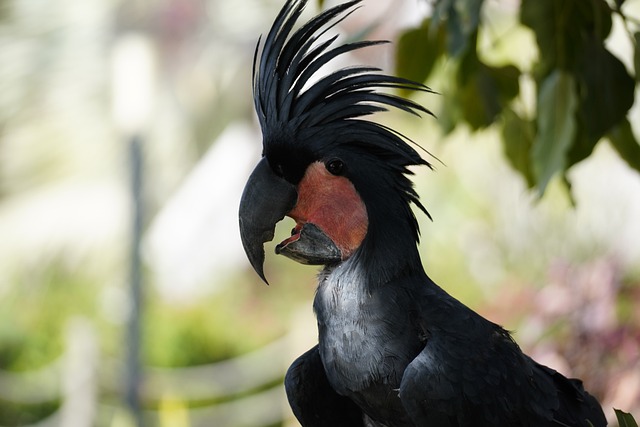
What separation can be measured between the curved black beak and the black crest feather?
0.05 metres

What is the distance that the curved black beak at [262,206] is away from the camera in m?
1.13

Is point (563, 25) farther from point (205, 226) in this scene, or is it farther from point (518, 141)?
point (205, 226)

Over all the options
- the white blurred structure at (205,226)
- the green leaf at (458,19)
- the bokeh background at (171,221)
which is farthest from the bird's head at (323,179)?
the white blurred structure at (205,226)

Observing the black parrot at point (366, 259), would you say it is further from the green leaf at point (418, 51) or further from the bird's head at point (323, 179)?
the green leaf at point (418, 51)

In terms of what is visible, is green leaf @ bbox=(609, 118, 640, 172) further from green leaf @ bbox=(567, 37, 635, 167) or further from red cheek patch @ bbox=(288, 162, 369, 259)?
red cheek patch @ bbox=(288, 162, 369, 259)

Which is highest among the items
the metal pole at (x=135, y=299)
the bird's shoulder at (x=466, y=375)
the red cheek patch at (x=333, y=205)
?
the red cheek patch at (x=333, y=205)

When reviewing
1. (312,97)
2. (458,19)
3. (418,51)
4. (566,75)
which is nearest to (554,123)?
(566,75)

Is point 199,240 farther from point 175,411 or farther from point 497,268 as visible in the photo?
point 175,411

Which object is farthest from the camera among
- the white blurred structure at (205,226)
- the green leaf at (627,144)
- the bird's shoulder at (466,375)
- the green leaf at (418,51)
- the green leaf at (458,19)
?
the white blurred structure at (205,226)

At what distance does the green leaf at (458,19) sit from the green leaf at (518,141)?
35cm

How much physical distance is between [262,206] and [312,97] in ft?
0.51

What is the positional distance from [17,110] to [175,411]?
547 cm

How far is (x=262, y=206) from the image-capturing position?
1.13 meters

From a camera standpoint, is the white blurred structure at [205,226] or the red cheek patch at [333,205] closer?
the red cheek patch at [333,205]
